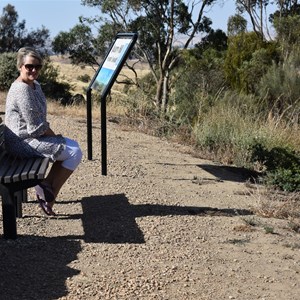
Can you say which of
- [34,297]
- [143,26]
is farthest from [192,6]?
[34,297]

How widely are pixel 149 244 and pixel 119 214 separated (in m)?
0.77

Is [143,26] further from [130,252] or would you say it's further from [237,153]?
[130,252]

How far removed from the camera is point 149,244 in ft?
17.0

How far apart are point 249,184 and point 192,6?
20990mm

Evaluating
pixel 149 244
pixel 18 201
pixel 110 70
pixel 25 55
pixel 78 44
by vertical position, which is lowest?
pixel 149 244

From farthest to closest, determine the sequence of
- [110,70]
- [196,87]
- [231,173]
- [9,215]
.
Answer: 1. [196,87]
2. [231,173]
3. [110,70]
4. [9,215]

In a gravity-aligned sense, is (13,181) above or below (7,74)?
below

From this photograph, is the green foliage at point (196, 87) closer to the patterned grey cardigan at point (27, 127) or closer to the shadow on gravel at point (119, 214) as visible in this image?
the shadow on gravel at point (119, 214)

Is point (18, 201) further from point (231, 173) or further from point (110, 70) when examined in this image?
point (231, 173)

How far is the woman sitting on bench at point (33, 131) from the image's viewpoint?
17.8ft

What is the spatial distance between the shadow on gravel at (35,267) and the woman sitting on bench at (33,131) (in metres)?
0.62

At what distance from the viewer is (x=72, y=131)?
33.7ft

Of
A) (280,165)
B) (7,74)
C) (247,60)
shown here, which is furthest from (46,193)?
(247,60)

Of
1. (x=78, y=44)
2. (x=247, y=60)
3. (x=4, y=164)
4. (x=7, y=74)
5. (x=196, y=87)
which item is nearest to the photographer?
(x=4, y=164)
